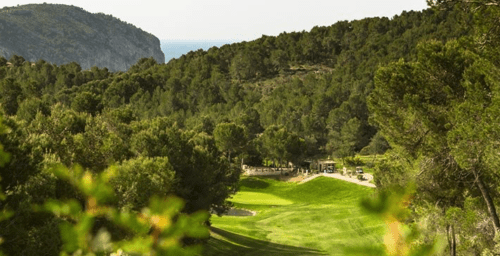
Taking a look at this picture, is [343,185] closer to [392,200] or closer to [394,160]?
[394,160]

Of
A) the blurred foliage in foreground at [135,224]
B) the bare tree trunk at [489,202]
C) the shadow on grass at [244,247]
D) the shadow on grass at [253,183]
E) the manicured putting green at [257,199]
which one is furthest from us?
the shadow on grass at [253,183]

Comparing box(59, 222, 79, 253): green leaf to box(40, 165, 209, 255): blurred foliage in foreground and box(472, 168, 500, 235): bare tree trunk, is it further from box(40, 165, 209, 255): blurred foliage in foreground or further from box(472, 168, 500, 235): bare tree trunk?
box(472, 168, 500, 235): bare tree trunk

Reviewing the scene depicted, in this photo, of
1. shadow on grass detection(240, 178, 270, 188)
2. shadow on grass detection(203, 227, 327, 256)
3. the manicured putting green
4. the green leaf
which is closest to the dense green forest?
the green leaf

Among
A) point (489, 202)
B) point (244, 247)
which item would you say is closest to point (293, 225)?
point (244, 247)

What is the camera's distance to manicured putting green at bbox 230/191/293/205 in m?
64.0

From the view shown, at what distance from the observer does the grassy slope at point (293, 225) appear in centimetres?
3553

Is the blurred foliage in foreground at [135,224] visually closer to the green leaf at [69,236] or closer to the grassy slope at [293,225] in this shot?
the green leaf at [69,236]

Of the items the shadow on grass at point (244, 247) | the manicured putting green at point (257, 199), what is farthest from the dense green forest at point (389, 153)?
the manicured putting green at point (257, 199)

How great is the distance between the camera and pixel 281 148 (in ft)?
290

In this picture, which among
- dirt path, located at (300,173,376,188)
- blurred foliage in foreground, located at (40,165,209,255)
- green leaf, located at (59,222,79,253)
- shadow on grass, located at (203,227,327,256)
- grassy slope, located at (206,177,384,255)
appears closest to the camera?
green leaf, located at (59,222,79,253)

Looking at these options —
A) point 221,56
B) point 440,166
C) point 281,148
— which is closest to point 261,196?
point 281,148

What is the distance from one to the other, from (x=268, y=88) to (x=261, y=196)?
294ft

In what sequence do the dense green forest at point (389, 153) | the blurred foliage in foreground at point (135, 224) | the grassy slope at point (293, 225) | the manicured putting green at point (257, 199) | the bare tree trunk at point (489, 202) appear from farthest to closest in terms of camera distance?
the manicured putting green at point (257, 199), the grassy slope at point (293, 225), the bare tree trunk at point (489, 202), the dense green forest at point (389, 153), the blurred foliage in foreground at point (135, 224)

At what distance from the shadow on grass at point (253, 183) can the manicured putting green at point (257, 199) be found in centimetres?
396
